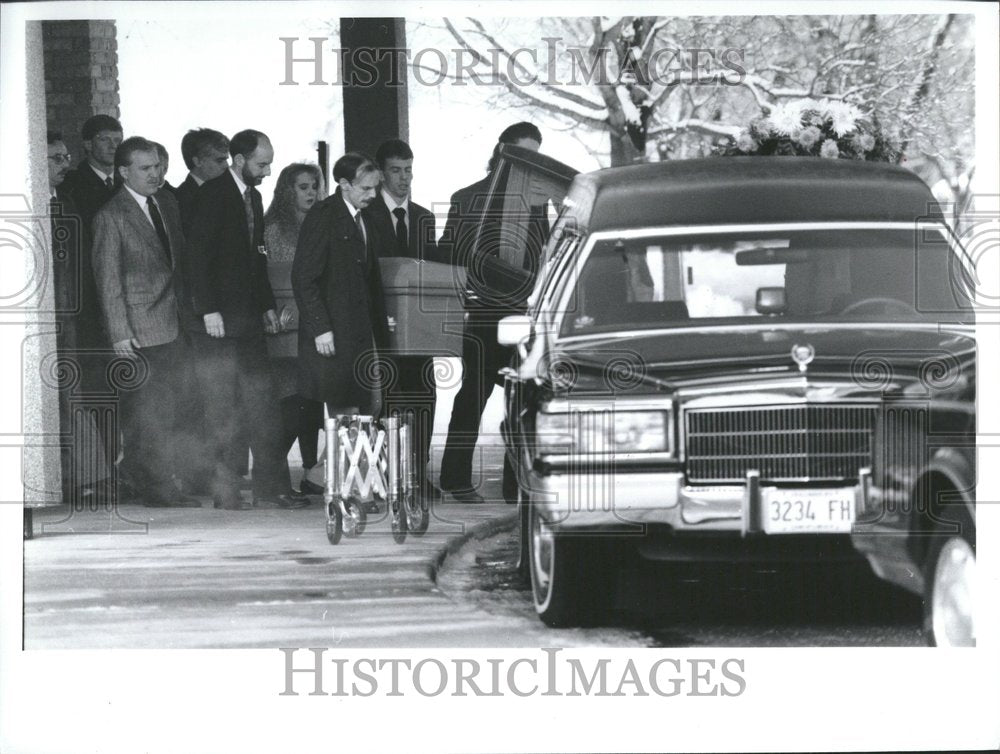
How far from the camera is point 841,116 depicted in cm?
524

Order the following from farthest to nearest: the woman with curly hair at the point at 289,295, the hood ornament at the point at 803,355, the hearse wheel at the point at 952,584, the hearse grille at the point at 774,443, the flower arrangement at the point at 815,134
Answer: the woman with curly hair at the point at 289,295 → the flower arrangement at the point at 815,134 → the hearse wheel at the point at 952,584 → the hood ornament at the point at 803,355 → the hearse grille at the point at 774,443

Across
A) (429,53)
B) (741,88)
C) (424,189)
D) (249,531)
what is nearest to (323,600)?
(249,531)

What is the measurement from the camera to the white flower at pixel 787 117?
5.24 metres

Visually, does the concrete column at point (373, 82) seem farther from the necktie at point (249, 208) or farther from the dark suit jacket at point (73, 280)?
the dark suit jacket at point (73, 280)

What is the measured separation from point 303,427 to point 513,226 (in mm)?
1212

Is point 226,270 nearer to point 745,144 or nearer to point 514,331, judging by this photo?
point 514,331

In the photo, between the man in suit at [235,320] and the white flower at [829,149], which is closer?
the white flower at [829,149]

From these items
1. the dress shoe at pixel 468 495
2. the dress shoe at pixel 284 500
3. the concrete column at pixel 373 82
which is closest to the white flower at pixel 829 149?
the concrete column at pixel 373 82

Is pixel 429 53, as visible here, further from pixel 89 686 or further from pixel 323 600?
pixel 89 686

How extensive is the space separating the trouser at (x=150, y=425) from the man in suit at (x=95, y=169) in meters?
0.67

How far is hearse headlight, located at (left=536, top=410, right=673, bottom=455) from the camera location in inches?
188

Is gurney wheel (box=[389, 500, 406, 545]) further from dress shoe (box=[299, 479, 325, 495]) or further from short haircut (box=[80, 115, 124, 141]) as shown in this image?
short haircut (box=[80, 115, 124, 141])

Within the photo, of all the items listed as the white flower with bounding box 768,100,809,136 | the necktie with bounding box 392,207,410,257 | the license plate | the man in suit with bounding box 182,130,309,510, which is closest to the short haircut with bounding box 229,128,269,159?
the man in suit with bounding box 182,130,309,510

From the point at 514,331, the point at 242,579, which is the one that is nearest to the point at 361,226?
the point at 514,331
